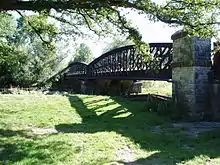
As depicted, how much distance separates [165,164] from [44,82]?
→ 1169 inches

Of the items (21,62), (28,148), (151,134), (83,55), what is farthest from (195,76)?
(83,55)

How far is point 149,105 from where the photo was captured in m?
13.8

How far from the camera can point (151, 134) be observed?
8.83 metres

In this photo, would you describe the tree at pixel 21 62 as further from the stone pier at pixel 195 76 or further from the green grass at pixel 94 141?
the stone pier at pixel 195 76

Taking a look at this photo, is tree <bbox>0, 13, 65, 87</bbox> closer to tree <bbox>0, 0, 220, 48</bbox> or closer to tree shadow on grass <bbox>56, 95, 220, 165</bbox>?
tree shadow on grass <bbox>56, 95, 220, 165</bbox>

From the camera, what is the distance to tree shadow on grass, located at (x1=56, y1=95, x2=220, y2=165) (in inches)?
265

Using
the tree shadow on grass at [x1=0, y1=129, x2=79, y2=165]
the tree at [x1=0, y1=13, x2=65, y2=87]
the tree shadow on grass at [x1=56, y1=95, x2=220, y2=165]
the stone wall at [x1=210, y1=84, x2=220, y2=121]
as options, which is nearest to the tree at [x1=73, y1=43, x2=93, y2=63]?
the tree at [x1=0, y1=13, x2=65, y2=87]

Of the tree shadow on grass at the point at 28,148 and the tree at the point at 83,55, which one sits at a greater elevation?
the tree at the point at 83,55

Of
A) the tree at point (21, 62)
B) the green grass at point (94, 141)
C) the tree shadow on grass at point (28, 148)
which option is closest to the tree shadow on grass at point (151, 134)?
the green grass at point (94, 141)

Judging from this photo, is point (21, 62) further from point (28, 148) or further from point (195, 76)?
point (28, 148)

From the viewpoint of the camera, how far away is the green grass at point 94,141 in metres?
6.25

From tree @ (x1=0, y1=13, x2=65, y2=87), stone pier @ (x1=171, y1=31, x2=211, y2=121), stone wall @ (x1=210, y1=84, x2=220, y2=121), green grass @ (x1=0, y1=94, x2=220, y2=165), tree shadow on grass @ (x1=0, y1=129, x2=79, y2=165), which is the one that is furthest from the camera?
tree @ (x1=0, y1=13, x2=65, y2=87)

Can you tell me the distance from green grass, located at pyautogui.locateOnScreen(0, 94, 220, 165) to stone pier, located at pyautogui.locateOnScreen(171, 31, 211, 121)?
117 centimetres

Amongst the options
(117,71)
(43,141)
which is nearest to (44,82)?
(117,71)
